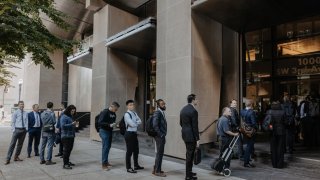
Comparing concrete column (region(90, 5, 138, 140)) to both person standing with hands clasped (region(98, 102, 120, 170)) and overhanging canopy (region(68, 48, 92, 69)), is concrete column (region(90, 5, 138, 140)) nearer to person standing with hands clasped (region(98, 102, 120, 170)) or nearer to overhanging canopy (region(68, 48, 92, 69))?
overhanging canopy (region(68, 48, 92, 69))

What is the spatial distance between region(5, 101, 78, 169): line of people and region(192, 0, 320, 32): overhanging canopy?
5.65 meters

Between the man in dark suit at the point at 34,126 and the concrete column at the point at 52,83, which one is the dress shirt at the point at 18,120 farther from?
the concrete column at the point at 52,83

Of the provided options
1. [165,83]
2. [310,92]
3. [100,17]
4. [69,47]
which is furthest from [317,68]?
[100,17]

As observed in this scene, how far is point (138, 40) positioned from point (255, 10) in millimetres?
6465

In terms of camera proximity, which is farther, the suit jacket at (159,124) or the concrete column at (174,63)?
the concrete column at (174,63)

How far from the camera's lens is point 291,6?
33.7 ft

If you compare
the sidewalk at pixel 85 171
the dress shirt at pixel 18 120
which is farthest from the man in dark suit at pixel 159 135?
the dress shirt at pixel 18 120

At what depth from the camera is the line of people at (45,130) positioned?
8930mm

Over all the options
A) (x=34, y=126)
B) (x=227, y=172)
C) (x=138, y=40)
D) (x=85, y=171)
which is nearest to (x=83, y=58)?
(x=138, y=40)

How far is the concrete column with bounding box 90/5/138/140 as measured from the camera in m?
16.7

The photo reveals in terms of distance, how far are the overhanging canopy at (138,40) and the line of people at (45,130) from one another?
5489 mm

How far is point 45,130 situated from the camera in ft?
33.0

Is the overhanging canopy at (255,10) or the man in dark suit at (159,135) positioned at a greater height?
the overhanging canopy at (255,10)

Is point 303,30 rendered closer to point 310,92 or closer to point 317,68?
point 317,68
